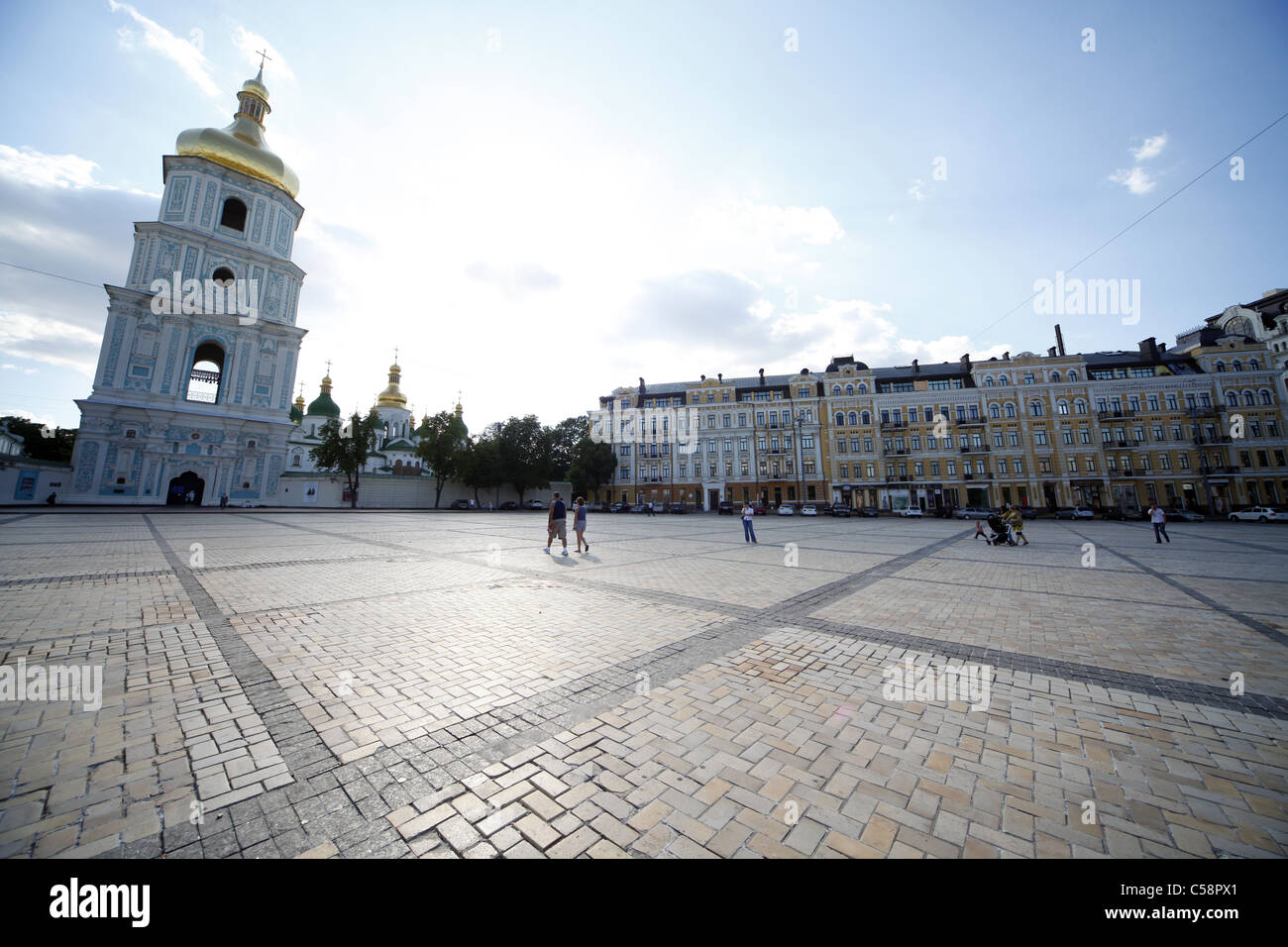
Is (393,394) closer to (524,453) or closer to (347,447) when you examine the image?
(347,447)

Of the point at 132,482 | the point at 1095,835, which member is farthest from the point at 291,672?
the point at 132,482

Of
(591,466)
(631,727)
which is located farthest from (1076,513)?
(631,727)

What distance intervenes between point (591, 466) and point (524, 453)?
8.11m

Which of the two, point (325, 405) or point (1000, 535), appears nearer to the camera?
point (1000, 535)

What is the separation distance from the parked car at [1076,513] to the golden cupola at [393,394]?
76454 millimetres

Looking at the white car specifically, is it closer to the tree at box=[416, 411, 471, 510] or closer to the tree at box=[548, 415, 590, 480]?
the tree at box=[548, 415, 590, 480]

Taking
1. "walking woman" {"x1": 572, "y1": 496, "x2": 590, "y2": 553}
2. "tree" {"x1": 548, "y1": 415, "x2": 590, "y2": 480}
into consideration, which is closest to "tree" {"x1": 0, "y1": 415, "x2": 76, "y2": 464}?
"tree" {"x1": 548, "y1": 415, "x2": 590, "y2": 480}

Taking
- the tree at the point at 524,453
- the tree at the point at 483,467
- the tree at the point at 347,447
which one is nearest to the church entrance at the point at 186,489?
the tree at the point at 347,447

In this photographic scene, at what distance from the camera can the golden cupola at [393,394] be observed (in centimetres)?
6281

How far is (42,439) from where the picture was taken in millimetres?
56531

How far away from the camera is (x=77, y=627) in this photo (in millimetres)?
5430
